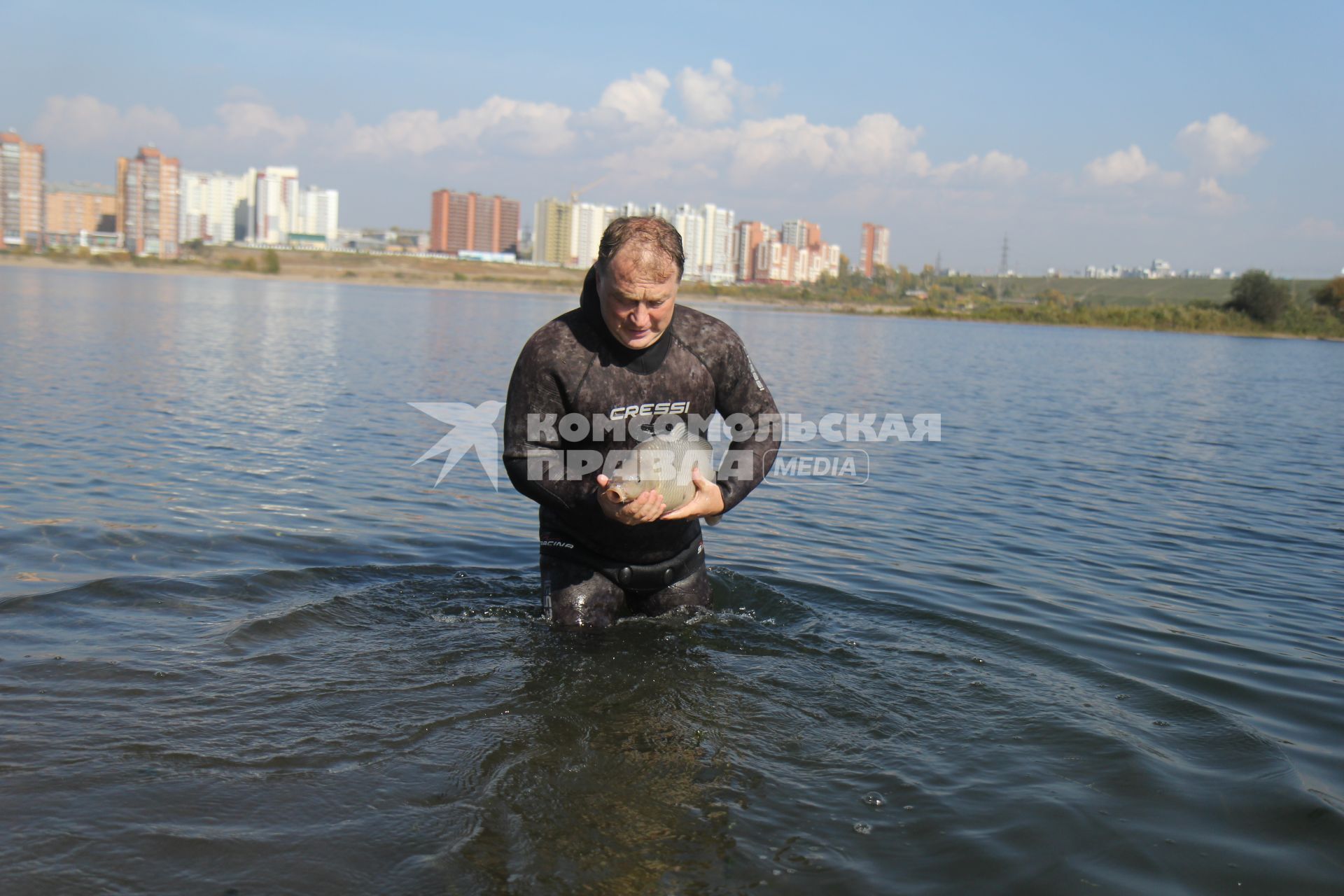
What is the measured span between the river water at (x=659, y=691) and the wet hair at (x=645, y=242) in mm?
2224

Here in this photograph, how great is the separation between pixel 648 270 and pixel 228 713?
289 cm

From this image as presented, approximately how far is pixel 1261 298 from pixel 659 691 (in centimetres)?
11403

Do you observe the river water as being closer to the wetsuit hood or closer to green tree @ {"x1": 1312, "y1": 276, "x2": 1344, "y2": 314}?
the wetsuit hood

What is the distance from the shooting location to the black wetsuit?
17.4 ft

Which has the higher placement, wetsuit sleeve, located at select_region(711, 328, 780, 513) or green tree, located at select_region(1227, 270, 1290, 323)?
green tree, located at select_region(1227, 270, 1290, 323)

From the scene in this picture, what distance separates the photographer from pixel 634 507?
15.7 feet

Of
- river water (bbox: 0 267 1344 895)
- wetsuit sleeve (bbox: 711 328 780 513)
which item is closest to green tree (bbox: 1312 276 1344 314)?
river water (bbox: 0 267 1344 895)

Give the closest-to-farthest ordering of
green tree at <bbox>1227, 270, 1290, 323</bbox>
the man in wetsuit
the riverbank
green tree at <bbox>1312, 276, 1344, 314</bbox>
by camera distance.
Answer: the man in wetsuit < green tree at <bbox>1227, 270, 1290, 323</bbox> < the riverbank < green tree at <bbox>1312, 276, 1344, 314</bbox>

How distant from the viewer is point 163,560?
7.87 m

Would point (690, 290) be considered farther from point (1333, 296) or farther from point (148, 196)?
point (148, 196)

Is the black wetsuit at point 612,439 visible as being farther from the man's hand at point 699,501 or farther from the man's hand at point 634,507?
the man's hand at point 634,507

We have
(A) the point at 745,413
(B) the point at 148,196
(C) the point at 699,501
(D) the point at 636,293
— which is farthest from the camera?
(B) the point at 148,196

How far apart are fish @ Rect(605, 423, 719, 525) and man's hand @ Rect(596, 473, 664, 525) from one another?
27 millimetres

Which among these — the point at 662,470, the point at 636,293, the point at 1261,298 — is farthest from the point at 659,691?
the point at 1261,298
